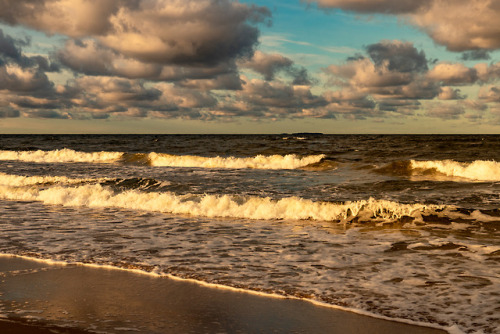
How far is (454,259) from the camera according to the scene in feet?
27.1

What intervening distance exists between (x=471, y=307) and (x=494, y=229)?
19.6ft

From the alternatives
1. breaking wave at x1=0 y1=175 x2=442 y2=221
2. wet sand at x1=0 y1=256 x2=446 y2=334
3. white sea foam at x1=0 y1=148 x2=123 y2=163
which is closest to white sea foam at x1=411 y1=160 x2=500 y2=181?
breaking wave at x1=0 y1=175 x2=442 y2=221

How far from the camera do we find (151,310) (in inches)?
222

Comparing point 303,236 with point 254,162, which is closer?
point 303,236

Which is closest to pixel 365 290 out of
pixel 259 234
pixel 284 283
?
pixel 284 283

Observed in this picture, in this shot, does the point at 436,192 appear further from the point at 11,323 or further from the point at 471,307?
the point at 11,323

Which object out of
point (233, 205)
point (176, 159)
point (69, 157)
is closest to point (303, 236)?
point (233, 205)

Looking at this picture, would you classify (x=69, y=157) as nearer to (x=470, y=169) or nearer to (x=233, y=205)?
(x=233, y=205)

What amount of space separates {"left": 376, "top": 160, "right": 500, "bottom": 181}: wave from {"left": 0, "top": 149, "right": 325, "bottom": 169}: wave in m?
6.58

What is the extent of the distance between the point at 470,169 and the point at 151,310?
21594mm

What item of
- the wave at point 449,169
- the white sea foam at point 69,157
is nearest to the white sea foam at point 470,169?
the wave at point 449,169

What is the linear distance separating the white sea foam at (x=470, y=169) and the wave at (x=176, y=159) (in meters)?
8.34

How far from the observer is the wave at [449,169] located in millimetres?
22094

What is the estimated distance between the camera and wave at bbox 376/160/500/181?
22.1m
